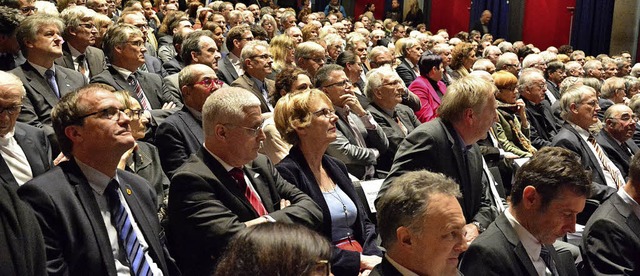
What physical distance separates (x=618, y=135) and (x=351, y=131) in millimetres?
2163

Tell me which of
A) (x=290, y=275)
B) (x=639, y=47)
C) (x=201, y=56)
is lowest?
(x=639, y=47)

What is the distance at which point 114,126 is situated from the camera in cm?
280

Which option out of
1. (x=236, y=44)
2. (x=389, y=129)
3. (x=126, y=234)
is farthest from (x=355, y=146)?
(x=236, y=44)

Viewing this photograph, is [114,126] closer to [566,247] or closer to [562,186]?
[562,186]

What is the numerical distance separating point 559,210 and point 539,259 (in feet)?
0.64

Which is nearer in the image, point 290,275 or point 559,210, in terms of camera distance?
point 290,275

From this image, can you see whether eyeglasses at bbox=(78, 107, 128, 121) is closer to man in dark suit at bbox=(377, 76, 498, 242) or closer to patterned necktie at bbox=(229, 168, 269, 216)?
patterned necktie at bbox=(229, 168, 269, 216)

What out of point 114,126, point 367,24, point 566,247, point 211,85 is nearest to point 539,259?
point 566,247

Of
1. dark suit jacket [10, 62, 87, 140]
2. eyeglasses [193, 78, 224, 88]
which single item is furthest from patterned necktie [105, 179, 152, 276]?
eyeglasses [193, 78, 224, 88]

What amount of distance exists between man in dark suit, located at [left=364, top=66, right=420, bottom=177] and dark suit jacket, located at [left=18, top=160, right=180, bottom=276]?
285 centimetres

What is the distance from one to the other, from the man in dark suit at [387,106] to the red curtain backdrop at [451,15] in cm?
1290

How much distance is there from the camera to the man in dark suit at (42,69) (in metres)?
4.50

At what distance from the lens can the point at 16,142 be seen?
11.2ft

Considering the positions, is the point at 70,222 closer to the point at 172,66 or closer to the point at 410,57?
the point at 172,66
